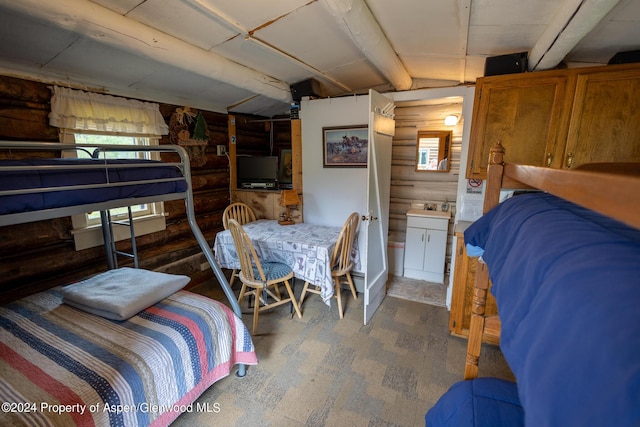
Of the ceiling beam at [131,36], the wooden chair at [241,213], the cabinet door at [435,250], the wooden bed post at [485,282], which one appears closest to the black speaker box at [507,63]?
the wooden bed post at [485,282]

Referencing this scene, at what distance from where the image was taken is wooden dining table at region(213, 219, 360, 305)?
98.6 inches

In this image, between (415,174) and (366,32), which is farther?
(415,174)

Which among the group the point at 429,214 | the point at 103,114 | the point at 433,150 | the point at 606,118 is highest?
the point at 103,114

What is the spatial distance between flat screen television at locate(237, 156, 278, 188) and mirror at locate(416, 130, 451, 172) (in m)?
1.87

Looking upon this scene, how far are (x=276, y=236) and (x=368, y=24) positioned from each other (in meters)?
1.90

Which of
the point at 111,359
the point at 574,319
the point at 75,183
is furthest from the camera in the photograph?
the point at 75,183

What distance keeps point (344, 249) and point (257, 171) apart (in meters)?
1.81

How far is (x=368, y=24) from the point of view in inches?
71.1

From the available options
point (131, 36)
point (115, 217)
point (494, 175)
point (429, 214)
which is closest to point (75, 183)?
point (131, 36)

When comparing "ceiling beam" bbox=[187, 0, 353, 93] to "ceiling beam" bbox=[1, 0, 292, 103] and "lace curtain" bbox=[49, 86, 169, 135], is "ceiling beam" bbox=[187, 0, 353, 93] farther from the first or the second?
"lace curtain" bbox=[49, 86, 169, 135]

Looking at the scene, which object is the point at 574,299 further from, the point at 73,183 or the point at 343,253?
the point at 343,253

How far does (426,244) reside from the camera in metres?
3.46

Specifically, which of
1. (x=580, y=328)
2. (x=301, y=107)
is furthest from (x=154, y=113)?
(x=580, y=328)

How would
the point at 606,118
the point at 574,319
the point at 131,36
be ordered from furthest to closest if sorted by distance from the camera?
the point at 606,118 < the point at 131,36 < the point at 574,319
